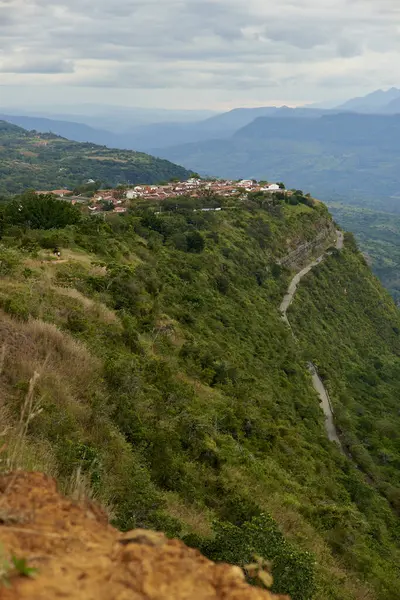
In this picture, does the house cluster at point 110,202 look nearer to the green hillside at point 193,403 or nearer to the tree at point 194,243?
the green hillside at point 193,403

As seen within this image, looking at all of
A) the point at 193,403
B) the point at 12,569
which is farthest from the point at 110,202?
the point at 12,569

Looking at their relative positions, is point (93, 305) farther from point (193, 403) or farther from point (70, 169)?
point (70, 169)

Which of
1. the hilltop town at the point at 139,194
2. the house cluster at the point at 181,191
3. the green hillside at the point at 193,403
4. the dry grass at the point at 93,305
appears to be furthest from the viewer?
the house cluster at the point at 181,191

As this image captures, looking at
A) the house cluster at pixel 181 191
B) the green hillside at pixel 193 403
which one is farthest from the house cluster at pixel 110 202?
the green hillside at pixel 193 403

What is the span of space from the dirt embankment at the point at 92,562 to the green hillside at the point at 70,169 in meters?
123

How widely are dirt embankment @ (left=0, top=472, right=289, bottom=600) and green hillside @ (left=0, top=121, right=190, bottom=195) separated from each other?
123 m

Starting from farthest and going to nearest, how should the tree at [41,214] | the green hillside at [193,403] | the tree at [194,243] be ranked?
the tree at [194,243]
the tree at [41,214]
the green hillside at [193,403]

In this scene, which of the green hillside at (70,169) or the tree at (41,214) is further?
the green hillside at (70,169)

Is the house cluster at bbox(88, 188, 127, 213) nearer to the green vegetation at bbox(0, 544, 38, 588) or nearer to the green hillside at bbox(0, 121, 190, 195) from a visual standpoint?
the green vegetation at bbox(0, 544, 38, 588)

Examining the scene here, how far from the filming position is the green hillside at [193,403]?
7.30 metres

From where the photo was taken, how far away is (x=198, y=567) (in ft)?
10.3

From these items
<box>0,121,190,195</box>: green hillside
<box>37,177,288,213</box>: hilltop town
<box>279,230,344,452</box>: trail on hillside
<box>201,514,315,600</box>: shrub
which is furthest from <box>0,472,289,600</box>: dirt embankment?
<box>0,121,190,195</box>: green hillside

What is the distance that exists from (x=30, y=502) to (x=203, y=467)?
864 cm

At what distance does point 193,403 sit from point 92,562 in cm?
1218
